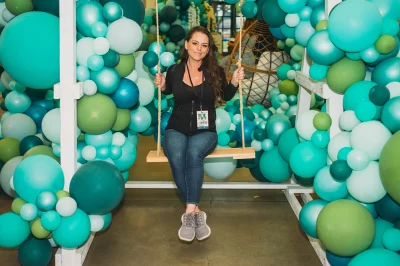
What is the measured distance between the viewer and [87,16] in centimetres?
258

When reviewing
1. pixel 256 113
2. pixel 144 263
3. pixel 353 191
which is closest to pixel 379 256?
pixel 353 191

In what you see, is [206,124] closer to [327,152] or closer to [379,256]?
[327,152]

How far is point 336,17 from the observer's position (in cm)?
226

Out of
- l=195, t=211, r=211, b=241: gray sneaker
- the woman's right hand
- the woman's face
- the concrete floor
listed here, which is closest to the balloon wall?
the woman's right hand

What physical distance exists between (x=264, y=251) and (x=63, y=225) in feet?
3.77

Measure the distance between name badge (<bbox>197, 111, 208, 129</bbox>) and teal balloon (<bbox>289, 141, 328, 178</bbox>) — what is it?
633 millimetres

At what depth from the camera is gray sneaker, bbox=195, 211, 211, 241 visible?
277cm

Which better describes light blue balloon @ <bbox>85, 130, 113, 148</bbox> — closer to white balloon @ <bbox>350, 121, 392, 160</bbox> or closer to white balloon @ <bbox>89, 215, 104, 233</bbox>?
white balloon @ <bbox>89, 215, 104, 233</bbox>

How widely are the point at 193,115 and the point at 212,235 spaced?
0.76 metres

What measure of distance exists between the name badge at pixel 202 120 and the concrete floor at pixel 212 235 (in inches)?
27.4

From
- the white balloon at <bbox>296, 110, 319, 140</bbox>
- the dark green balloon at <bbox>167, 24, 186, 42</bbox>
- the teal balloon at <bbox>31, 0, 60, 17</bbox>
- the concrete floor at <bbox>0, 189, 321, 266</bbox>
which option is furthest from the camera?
the dark green balloon at <bbox>167, 24, 186, 42</bbox>

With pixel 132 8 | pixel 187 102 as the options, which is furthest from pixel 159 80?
pixel 132 8

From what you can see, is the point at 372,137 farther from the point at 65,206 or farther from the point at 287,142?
the point at 65,206

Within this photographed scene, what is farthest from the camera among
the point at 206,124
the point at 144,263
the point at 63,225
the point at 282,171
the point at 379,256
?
the point at 282,171
